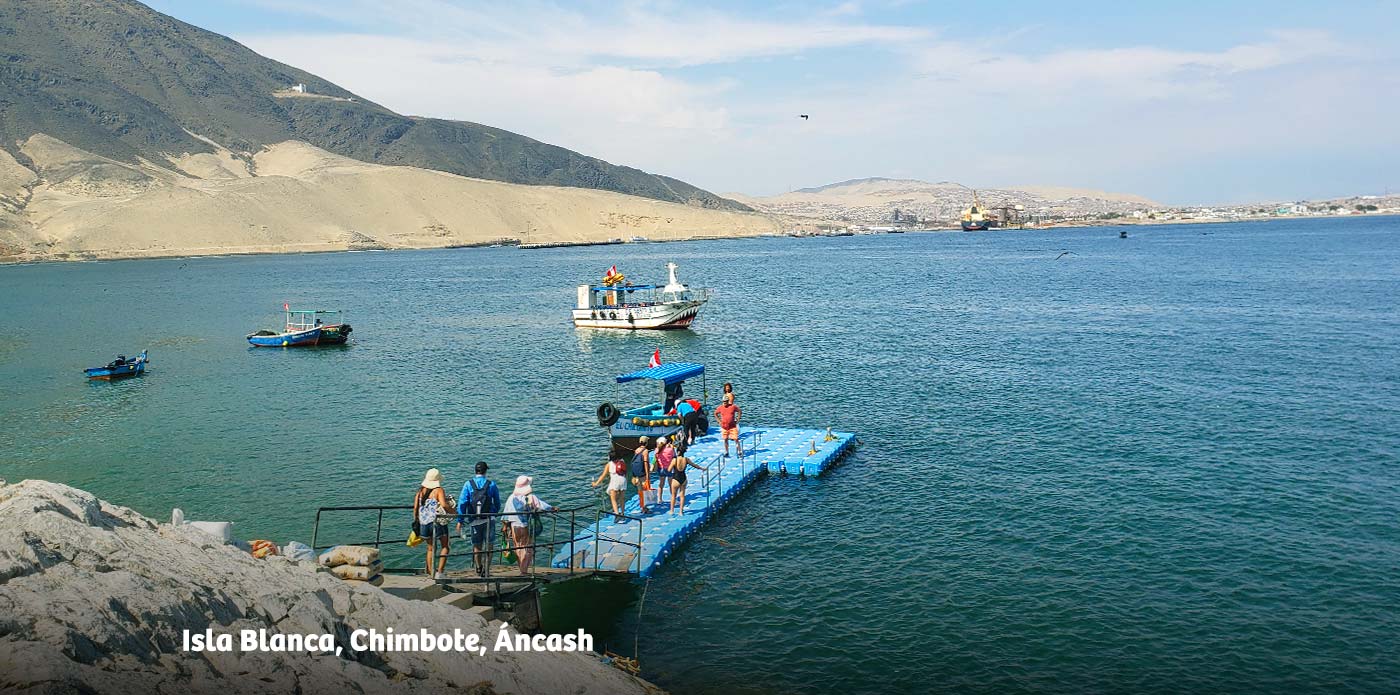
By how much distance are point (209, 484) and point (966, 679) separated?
2118cm

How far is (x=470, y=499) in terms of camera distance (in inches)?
689

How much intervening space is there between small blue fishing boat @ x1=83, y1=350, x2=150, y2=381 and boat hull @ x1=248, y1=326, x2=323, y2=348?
35.5 ft

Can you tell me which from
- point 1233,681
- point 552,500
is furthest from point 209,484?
point 1233,681

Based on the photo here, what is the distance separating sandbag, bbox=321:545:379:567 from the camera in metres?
14.9

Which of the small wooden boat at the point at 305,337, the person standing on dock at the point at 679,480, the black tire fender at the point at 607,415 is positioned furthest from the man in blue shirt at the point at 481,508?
the small wooden boat at the point at 305,337

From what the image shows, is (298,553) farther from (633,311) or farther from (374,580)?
(633,311)

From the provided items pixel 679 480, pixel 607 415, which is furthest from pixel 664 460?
pixel 607 415

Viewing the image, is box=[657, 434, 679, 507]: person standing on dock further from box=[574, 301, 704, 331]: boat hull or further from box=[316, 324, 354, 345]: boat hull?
box=[316, 324, 354, 345]: boat hull

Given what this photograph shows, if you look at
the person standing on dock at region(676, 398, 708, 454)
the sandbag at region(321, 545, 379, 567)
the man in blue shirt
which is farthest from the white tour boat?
the sandbag at region(321, 545, 379, 567)

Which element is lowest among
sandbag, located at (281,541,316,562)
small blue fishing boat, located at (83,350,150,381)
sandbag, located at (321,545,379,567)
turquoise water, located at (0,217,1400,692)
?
turquoise water, located at (0,217,1400,692)

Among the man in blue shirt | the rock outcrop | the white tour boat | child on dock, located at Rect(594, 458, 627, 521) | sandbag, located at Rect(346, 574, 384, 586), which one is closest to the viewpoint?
the rock outcrop

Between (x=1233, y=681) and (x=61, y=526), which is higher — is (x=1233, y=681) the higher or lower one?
the lower one

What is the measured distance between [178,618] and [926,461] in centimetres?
2138

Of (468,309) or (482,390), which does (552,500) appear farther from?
(468,309)
